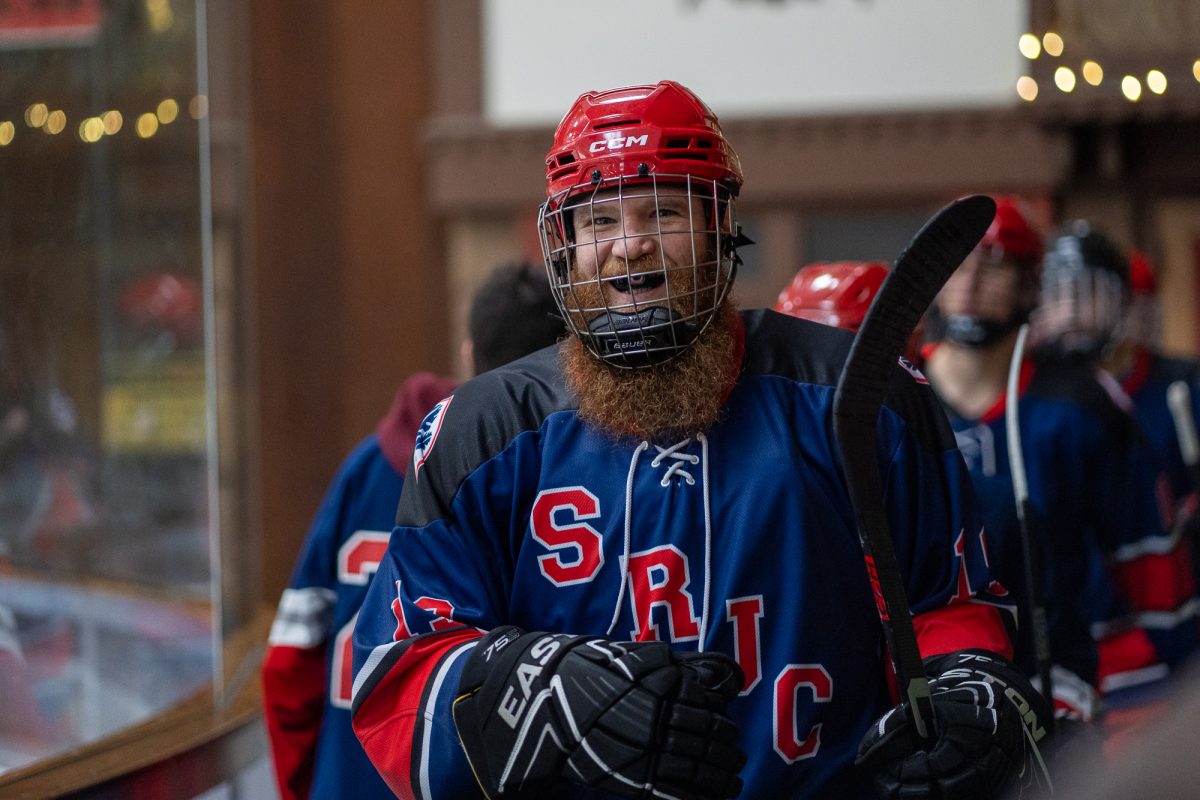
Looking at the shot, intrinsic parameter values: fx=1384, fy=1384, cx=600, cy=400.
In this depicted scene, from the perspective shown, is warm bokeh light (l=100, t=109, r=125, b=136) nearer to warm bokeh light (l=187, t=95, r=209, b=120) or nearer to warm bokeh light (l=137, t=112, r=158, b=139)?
warm bokeh light (l=137, t=112, r=158, b=139)

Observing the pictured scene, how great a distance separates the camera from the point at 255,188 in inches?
273

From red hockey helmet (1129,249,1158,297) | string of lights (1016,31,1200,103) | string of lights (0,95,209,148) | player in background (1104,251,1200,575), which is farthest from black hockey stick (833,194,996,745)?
string of lights (1016,31,1200,103)

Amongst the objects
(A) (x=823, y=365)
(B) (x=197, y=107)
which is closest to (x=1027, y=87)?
(B) (x=197, y=107)

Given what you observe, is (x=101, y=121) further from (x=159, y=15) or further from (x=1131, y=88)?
(x=1131, y=88)

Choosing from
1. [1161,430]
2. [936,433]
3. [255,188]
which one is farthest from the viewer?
[255,188]

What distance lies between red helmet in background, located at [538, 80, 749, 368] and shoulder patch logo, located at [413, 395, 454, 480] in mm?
193

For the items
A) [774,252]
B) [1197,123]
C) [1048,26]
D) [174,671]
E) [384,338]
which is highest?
[1048,26]

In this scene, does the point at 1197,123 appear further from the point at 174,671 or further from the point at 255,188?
the point at 174,671

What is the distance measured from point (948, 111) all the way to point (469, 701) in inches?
208

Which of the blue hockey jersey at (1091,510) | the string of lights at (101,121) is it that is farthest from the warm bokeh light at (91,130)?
the blue hockey jersey at (1091,510)

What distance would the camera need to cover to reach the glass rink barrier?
299 centimetres

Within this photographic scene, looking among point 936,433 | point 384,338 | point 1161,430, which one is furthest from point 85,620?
point 384,338

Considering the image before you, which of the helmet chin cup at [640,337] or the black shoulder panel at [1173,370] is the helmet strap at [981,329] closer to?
the helmet chin cup at [640,337]

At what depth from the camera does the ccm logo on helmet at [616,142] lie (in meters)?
1.69
